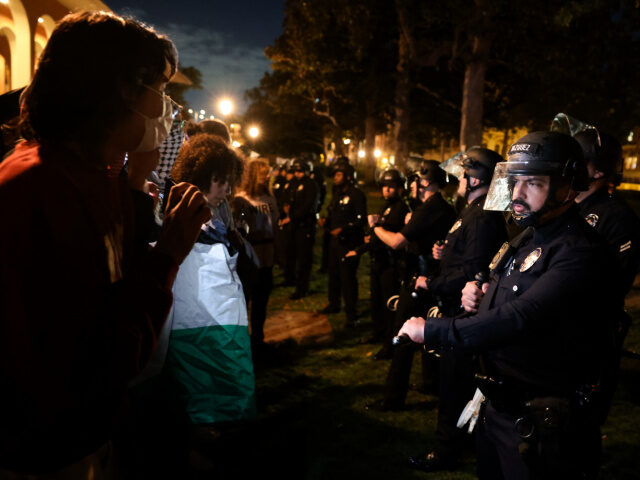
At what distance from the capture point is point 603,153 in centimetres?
408

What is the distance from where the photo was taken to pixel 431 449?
4.14m

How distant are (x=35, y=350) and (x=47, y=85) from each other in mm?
688

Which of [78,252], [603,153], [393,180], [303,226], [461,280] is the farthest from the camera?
Result: [303,226]

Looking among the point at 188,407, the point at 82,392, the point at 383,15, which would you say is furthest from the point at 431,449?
the point at 383,15

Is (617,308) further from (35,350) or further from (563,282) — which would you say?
(35,350)

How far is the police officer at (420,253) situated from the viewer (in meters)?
4.72

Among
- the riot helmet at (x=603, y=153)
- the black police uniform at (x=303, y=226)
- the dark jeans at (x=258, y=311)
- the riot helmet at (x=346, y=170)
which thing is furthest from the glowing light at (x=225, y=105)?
the riot helmet at (x=603, y=153)

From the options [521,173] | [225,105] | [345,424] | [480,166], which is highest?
[225,105]

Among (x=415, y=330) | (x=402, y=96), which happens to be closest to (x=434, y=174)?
(x=415, y=330)

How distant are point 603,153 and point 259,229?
13.9 feet

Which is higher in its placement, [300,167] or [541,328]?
[300,167]

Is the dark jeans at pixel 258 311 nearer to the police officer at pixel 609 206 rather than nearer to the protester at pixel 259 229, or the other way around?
the protester at pixel 259 229

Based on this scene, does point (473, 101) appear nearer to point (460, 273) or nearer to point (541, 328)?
point (460, 273)

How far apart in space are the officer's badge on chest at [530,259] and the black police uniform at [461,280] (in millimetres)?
1363
